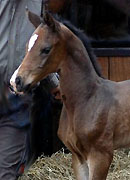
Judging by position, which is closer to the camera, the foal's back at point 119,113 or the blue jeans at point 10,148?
the foal's back at point 119,113

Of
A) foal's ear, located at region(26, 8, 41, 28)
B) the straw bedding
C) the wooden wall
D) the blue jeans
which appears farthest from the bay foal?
the wooden wall

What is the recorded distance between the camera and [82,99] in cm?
307

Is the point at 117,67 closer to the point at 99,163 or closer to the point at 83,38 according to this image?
the point at 83,38

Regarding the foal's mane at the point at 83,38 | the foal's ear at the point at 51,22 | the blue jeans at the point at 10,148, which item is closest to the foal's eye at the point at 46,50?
the foal's ear at the point at 51,22

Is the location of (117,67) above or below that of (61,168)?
above

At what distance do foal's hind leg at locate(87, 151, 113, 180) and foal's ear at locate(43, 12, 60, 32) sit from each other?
0.71 m

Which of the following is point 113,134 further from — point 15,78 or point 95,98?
point 15,78

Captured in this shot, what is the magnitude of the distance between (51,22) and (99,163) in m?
0.81

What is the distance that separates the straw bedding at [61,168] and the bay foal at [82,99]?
39.6 inches

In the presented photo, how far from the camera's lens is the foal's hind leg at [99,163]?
9.87 feet

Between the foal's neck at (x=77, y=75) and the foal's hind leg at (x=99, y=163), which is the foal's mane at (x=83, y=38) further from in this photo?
the foal's hind leg at (x=99, y=163)

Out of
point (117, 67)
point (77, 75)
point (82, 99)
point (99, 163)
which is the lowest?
point (117, 67)

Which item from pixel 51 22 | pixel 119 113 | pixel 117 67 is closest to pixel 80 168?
pixel 119 113

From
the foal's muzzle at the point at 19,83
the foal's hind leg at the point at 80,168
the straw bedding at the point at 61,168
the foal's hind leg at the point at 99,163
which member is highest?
the foal's muzzle at the point at 19,83
